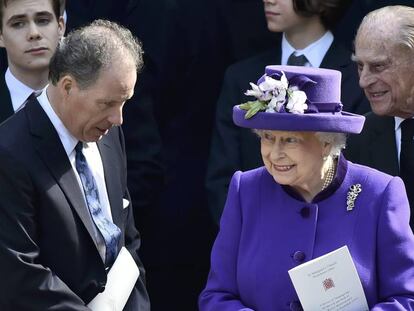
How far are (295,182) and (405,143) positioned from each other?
0.92 metres

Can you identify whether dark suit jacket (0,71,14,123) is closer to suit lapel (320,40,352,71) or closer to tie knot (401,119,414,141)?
suit lapel (320,40,352,71)

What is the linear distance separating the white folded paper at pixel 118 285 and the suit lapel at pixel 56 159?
18cm

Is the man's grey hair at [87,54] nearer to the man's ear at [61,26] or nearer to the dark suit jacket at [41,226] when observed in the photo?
the dark suit jacket at [41,226]

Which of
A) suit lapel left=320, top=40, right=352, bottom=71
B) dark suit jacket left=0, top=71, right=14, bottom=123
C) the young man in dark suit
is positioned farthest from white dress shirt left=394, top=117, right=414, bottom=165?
dark suit jacket left=0, top=71, right=14, bottom=123

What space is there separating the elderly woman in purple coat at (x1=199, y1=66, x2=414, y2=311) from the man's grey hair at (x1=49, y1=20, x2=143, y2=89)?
542mm

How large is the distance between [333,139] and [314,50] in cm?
162

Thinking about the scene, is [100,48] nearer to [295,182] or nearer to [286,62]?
[295,182]

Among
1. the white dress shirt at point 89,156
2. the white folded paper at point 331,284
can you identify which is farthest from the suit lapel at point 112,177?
the white folded paper at point 331,284

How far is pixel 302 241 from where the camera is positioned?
401 centimetres

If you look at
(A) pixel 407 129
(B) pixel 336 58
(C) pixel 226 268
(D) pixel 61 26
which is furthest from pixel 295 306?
(D) pixel 61 26

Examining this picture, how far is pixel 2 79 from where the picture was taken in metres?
5.26

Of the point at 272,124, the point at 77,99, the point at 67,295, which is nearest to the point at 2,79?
the point at 77,99

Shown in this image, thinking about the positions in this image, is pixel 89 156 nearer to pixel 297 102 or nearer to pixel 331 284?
pixel 297 102

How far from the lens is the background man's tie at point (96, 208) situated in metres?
4.30
